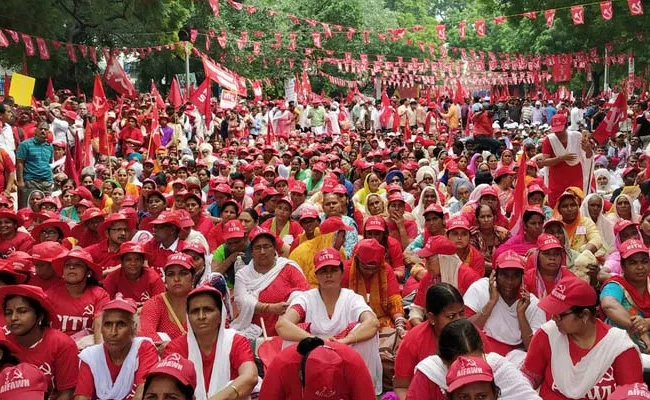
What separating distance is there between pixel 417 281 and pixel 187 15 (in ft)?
79.8

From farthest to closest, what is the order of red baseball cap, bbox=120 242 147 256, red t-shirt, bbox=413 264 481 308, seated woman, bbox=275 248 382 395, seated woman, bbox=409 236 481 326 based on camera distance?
red baseball cap, bbox=120 242 147 256 < seated woman, bbox=409 236 481 326 < red t-shirt, bbox=413 264 481 308 < seated woman, bbox=275 248 382 395

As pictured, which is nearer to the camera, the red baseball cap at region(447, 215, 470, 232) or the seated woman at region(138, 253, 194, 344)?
the seated woman at region(138, 253, 194, 344)

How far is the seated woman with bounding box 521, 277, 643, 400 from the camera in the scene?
4.48 metres

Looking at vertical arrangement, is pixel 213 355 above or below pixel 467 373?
below

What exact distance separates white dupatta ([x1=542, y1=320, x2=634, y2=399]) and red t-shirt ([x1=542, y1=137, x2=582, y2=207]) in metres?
5.57

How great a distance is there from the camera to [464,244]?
709 cm

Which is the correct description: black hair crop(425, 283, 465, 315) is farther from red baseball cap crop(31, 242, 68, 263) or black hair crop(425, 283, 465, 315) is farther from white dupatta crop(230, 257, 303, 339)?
red baseball cap crop(31, 242, 68, 263)

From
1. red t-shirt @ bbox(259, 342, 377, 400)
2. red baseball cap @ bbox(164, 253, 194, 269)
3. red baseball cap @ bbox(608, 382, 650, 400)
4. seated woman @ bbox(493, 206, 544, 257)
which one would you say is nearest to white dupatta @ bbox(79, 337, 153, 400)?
red t-shirt @ bbox(259, 342, 377, 400)

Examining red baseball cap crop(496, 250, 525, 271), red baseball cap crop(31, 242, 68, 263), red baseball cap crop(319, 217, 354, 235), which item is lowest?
red baseball cap crop(319, 217, 354, 235)

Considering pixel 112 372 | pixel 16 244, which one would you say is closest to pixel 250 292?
pixel 112 372

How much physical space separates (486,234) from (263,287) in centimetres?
251

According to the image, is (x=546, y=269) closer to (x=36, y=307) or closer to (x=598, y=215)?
(x=598, y=215)

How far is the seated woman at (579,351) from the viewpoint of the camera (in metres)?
4.48

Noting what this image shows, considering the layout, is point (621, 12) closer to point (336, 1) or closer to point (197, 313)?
point (197, 313)
